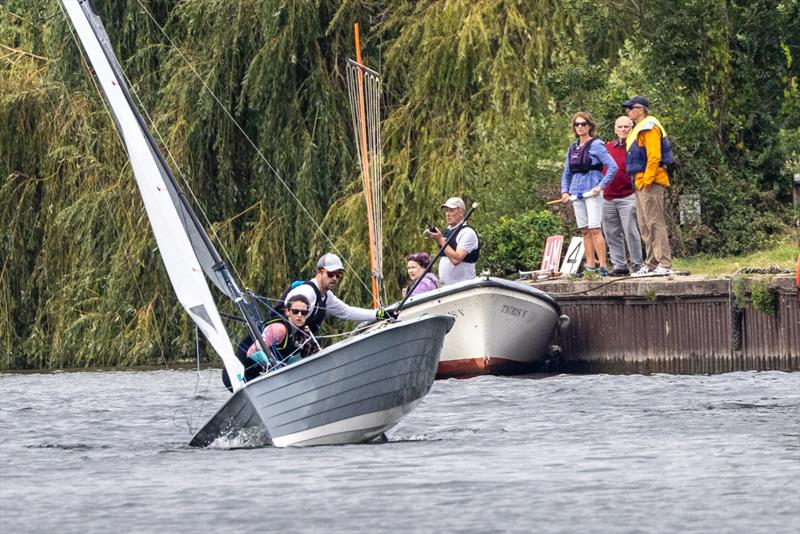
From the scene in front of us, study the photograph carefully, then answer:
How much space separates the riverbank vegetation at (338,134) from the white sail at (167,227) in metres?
8.84

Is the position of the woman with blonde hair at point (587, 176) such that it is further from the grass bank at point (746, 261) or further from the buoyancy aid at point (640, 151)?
the grass bank at point (746, 261)

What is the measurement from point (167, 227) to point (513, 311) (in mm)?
7768

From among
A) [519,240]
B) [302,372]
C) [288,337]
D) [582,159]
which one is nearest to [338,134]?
[519,240]

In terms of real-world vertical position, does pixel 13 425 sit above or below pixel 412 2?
below

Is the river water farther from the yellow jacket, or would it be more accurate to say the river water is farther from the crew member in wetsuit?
the yellow jacket

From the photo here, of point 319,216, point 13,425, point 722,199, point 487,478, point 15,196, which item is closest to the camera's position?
point 487,478

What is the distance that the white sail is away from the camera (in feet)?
53.1

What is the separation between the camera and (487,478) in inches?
539

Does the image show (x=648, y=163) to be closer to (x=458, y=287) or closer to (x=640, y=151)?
(x=640, y=151)

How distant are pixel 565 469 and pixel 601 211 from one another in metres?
9.43

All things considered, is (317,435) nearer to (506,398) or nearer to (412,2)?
(506,398)

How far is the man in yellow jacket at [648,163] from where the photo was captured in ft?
74.1

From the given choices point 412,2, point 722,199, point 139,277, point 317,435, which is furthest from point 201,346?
point 317,435

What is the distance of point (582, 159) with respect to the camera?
22781mm
